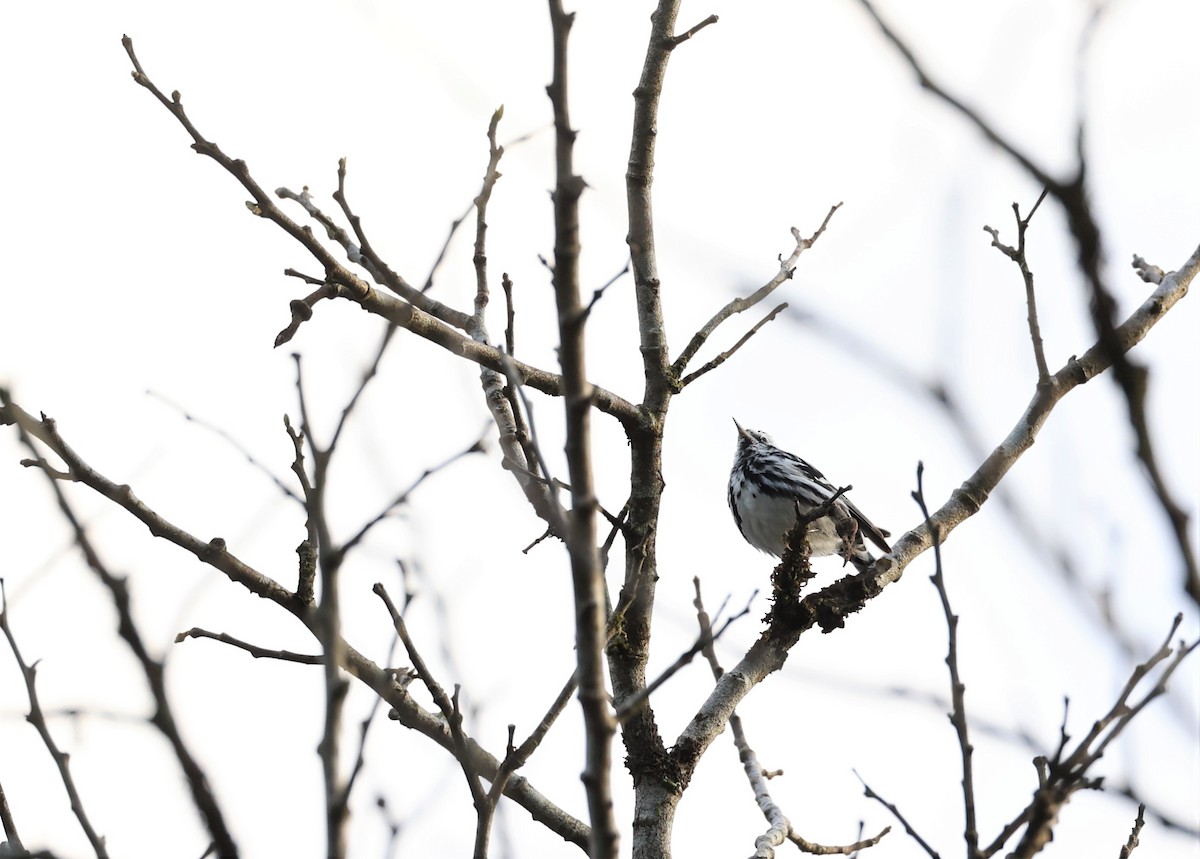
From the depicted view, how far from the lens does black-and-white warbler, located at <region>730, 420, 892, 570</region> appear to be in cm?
834

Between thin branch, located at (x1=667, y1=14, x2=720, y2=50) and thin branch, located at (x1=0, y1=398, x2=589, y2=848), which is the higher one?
thin branch, located at (x1=667, y1=14, x2=720, y2=50)

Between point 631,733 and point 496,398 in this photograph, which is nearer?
point 631,733

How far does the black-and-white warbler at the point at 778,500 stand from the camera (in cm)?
834

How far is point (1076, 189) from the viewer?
132 cm

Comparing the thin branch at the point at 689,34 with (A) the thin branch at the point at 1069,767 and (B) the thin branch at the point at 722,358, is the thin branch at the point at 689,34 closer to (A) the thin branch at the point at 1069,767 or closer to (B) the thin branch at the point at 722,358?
(B) the thin branch at the point at 722,358

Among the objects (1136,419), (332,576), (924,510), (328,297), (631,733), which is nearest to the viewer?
(1136,419)

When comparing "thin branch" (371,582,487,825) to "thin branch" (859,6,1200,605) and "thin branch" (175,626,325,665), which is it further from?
"thin branch" (859,6,1200,605)

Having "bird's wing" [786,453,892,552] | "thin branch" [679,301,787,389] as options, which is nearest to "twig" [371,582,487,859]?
"thin branch" [679,301,787,389]

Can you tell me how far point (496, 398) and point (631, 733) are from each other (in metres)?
1.60

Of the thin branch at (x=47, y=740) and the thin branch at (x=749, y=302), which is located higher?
the thin branch at (x=749, y=302)

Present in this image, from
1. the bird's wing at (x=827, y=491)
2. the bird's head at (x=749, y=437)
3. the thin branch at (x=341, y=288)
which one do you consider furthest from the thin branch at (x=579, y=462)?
the bird's head at (x=749, y=437)

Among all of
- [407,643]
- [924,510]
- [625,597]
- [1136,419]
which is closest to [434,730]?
[407,643]

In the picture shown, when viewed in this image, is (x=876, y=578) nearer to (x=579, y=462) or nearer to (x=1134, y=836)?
(x=1134, y=836)

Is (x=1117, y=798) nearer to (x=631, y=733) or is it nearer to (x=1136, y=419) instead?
(x=1136, y=419)
